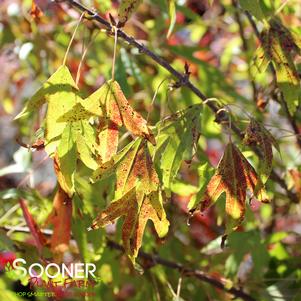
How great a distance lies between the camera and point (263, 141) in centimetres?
87

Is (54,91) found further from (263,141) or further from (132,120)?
(263,141)

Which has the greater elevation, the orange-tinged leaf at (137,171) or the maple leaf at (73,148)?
the maple leaf at (73,148)

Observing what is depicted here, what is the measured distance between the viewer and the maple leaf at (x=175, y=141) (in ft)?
2.97

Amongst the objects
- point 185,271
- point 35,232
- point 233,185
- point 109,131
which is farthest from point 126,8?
point 185,271

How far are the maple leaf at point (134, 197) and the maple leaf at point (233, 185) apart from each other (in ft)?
0.21

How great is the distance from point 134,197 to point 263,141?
0.63 feet

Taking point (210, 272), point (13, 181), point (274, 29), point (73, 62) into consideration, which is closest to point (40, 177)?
point (13, 181)

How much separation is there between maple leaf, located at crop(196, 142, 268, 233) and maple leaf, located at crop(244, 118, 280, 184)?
0.6 inches

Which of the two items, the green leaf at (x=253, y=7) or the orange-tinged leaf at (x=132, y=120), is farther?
the green leaf at (x=253, y=7)

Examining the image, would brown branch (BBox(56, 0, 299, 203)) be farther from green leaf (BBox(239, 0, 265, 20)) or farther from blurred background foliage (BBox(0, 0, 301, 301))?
green leaf (BBox(239, 0, 265, 20))

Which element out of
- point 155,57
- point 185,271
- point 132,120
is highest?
point 155,57

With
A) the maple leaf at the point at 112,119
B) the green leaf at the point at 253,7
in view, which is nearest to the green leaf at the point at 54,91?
the maple leaf at the point at 112,119

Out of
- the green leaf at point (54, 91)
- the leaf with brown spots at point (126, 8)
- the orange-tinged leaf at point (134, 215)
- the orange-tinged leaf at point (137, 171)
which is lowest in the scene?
the orange-tinged leaf at point (134, 215)

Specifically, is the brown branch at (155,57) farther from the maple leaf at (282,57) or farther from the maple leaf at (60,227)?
the maple leaf at (60,227)
